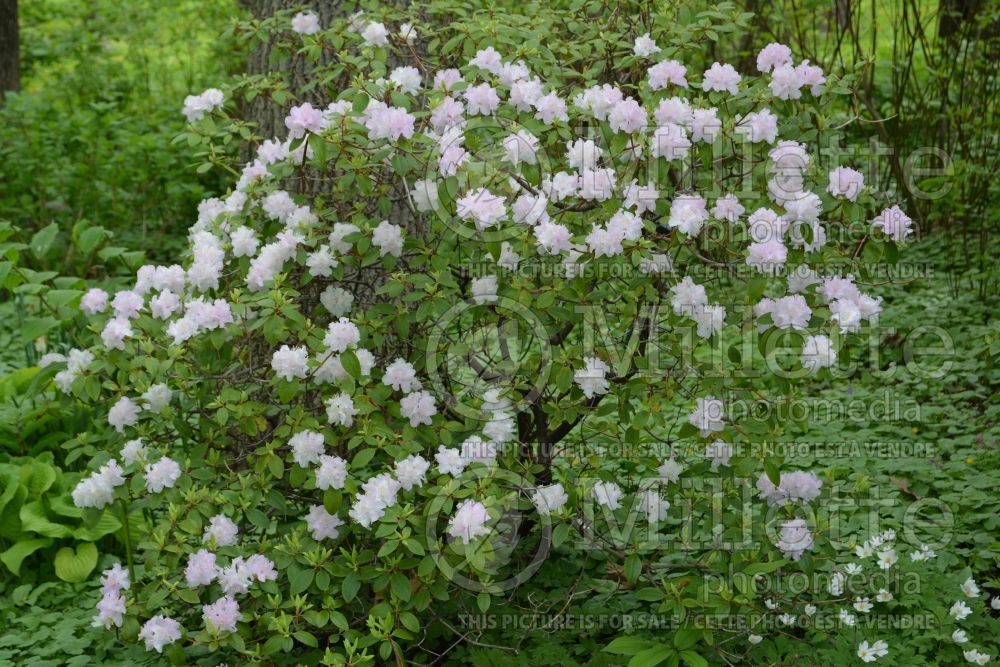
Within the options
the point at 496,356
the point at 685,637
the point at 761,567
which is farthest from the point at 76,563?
the point at 761,567

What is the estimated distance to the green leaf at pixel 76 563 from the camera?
3.28m

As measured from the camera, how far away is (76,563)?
10.8ft

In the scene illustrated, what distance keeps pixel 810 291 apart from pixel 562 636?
1256mm

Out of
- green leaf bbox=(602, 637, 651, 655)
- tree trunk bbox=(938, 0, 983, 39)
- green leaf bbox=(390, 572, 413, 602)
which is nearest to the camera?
green leaf bbox=(390, 572, 413, 602)

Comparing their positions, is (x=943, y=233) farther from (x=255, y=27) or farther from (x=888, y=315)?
(x=255, y=27)

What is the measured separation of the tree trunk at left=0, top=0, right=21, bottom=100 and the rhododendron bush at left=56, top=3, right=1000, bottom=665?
5.51 metres

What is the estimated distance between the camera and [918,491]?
346 centimetres

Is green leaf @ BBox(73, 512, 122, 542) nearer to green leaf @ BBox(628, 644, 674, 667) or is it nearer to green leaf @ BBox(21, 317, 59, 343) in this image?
green leaf @ BBox(21, 317, 59, 343)

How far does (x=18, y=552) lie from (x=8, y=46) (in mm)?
5651

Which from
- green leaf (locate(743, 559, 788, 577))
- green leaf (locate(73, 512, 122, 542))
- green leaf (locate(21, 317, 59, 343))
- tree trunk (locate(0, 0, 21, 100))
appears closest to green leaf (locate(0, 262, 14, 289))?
green leaf (locate(21, 317, 59, 343))

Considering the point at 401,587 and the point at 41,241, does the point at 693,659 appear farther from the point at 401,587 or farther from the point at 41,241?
the point at 41,241

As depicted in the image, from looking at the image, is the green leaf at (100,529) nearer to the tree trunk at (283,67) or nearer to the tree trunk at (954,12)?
the tree trunk at (283,67)

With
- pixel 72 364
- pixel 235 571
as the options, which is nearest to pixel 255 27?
pixel 72 364

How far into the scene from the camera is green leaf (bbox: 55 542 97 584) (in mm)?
3275
